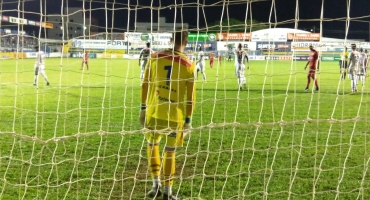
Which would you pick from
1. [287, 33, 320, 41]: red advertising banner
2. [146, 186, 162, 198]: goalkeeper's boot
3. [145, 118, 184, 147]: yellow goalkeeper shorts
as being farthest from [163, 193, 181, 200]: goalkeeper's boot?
[287, 33, 320, 41]: red advertising banner

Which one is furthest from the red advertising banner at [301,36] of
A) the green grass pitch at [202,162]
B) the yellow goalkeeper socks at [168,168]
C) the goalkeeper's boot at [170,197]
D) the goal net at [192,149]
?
the goalkeeper's boot at [170,197]

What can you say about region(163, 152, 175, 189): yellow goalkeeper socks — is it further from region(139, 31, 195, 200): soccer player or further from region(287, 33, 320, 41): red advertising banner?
region(287, 33, 320, 41): red advertising banner

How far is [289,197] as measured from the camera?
142 inches

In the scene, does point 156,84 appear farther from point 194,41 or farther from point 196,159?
point 194,41

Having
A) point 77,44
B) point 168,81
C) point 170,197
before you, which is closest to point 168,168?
point 170,197

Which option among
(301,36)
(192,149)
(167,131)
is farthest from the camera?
(301,36)

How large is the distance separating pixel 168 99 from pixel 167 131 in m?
0.31

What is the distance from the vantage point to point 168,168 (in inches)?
141

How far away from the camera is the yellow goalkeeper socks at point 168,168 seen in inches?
140

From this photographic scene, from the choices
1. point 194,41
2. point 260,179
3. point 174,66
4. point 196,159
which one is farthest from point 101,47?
point 260,179

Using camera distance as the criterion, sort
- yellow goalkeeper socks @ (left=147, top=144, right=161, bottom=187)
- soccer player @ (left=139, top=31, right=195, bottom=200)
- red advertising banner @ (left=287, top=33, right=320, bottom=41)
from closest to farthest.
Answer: soccer player @ (left=139, top=31, right=195, bottom=200)
yellow goalkeeper socks @ (left=147, top=144, right=161, bottom=187)
red advertising banner @ (left=287, top=33, right=320, bottom=41)

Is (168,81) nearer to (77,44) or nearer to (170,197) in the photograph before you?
(170,197)

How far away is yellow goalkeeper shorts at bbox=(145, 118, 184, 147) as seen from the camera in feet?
11.4

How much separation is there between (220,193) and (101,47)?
335 cm
